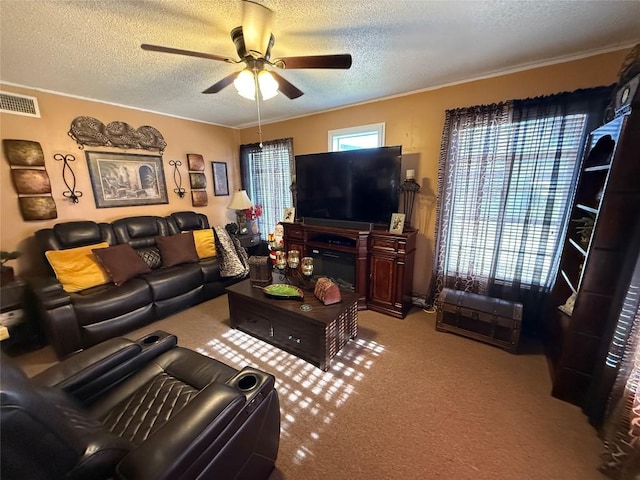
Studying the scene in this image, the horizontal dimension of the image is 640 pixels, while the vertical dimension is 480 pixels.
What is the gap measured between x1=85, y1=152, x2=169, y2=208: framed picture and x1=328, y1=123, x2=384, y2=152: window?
2.50 meters

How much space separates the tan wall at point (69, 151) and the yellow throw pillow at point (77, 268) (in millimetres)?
471

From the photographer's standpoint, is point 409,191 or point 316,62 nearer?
point 316,62

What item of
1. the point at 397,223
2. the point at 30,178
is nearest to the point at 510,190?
the point at 397,223

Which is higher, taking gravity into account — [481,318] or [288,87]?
[288,87]

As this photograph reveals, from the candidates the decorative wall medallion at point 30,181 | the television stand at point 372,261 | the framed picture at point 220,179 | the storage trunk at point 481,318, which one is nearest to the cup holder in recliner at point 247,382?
the television stand at point 372,261

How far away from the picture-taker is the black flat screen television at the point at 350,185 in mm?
2770

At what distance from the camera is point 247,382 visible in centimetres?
116

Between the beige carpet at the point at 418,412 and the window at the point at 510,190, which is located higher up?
→ the window at the point at 510,190

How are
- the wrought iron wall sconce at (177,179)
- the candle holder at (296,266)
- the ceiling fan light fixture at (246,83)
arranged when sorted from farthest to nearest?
the wrought iron wall sconce at (177,179)
the candle holder at (296,266)
the ceiling fan light fixture at (246,83)

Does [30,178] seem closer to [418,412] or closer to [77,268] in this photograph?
[77,268]

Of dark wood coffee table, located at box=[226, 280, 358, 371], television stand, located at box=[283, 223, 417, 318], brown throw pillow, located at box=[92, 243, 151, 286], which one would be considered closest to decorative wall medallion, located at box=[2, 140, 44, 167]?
brown throw pillow, located at box=[92, 243, 151, 286]

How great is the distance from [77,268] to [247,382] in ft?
8.12

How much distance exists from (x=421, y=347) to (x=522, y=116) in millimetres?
2248

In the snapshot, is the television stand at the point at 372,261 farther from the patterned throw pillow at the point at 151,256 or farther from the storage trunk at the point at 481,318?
the patterned throw pillow at the point at 151,256
